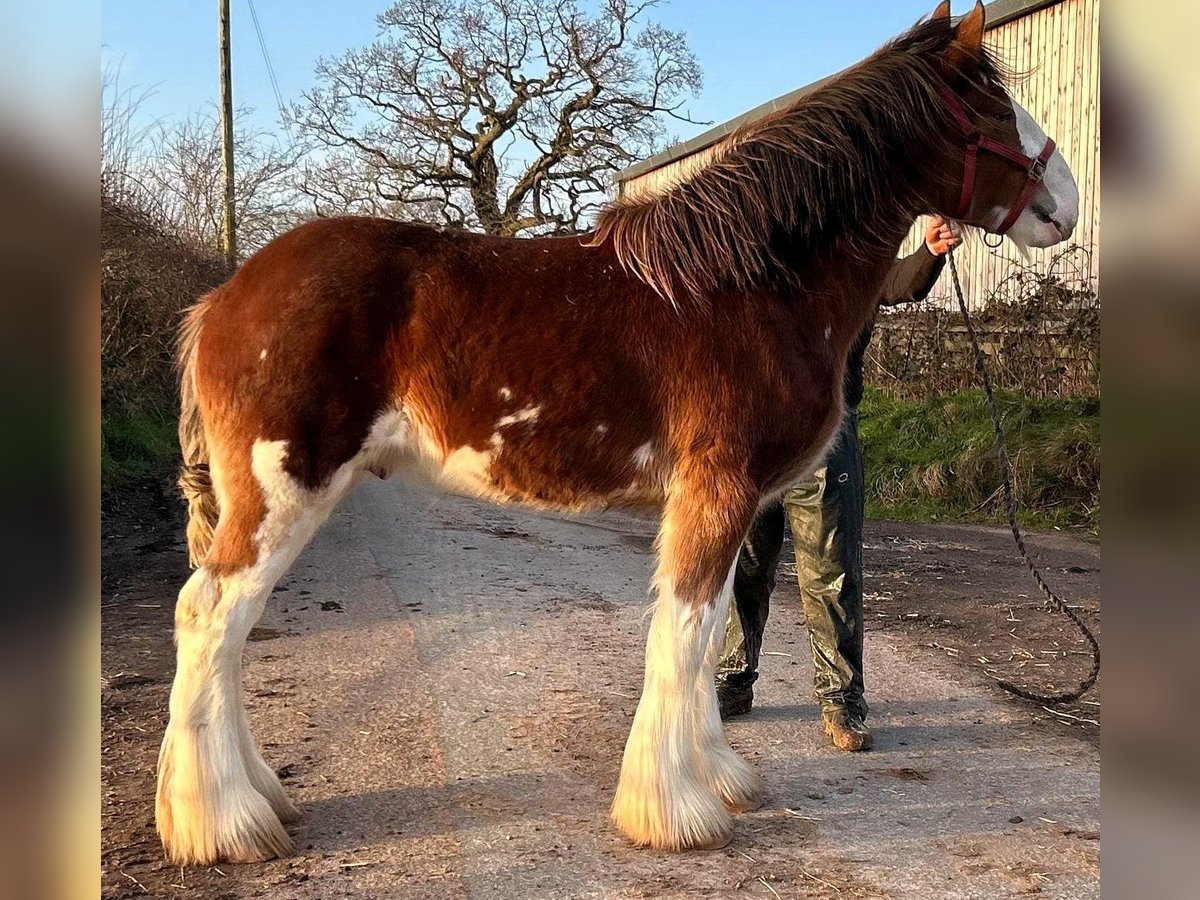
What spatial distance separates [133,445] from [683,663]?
689cm

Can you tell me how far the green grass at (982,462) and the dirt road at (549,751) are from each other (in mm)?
2160

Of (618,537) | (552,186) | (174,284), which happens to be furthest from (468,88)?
(618,537)

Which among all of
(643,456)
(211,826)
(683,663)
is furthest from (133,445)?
(683,663)

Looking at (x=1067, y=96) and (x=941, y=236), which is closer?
(x=941, y=236)

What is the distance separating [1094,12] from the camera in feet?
30.7

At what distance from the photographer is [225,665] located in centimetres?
261

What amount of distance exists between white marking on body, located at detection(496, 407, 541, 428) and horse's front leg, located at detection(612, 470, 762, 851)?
52 cm

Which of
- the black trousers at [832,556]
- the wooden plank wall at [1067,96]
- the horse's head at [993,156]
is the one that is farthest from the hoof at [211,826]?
the wooden plank wall at [1067,96]

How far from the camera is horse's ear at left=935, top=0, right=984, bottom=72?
2992mm

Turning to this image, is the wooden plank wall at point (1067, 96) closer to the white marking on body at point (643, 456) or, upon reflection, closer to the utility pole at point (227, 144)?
the white marking on body at point (643, 456)

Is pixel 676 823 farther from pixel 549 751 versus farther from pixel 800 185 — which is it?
pixel 800 185

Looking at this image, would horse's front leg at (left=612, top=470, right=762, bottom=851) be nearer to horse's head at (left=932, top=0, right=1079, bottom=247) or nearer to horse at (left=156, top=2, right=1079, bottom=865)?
horse at (left=156, top=2, right=1079, bottom=865)
